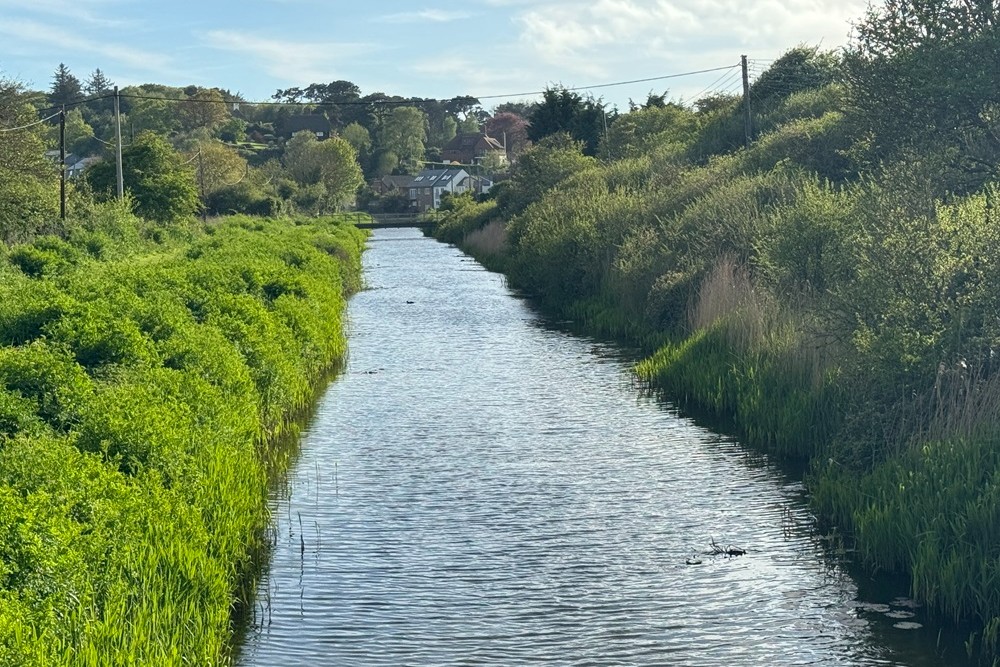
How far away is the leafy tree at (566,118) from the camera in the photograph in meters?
93.2

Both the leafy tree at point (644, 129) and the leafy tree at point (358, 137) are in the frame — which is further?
the leafy tree at point (358, 137)

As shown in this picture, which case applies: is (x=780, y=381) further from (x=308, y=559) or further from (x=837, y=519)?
(x=308, y=559)

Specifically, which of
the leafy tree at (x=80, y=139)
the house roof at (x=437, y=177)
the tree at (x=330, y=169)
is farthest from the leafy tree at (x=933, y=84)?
the leafy tree at (x=80, y=139)

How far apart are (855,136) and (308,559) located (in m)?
28.3

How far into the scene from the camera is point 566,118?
93750mm

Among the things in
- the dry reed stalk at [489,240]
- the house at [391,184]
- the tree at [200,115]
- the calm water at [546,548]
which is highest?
the tree at [200,115]

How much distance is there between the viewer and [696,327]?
2820cm

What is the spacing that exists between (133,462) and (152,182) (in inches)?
2266

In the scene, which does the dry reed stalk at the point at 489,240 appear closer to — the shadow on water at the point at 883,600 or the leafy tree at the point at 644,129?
the leafy tree at the point at 644,129

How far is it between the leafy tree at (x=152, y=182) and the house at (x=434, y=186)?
102 meters

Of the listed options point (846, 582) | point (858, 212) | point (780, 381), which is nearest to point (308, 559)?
point (846, 582)

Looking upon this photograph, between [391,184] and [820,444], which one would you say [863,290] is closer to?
[820,444]

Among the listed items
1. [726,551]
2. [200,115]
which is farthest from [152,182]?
[200,115]

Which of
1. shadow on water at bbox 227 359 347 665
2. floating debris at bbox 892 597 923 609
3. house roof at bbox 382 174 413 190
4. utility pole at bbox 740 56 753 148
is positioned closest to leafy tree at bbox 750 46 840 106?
utility pole at bbox 740 56 753 148
